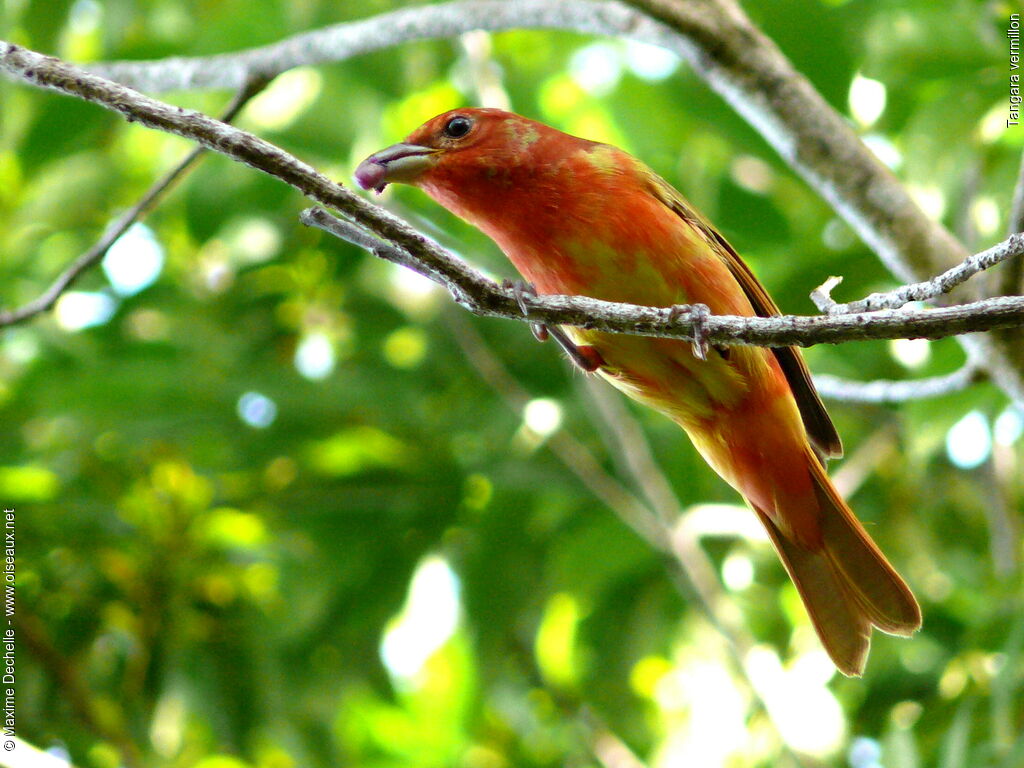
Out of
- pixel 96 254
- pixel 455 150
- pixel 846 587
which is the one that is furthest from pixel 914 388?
pixel 96 254

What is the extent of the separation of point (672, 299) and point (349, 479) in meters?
2.28

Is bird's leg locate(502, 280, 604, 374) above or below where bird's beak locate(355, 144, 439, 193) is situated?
below

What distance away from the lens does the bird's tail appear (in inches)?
120

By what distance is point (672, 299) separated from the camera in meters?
2.80

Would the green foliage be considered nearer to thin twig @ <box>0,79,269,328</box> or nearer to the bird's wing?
the bird's wing

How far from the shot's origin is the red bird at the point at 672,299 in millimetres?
2807

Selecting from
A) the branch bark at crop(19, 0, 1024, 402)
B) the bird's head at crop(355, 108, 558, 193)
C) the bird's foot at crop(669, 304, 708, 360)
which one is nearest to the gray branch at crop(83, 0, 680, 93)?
the branch bark at crop(19, 0, 1024, 402)

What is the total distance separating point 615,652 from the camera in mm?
4488

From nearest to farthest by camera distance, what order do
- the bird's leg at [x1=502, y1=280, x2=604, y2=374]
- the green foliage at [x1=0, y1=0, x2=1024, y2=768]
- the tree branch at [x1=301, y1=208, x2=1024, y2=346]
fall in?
the tree branch at [x1=301, y1=208, x2=1024, y2=346] < the bird's leg at [x1=502, y1=280, x2=604, y2=374] < the green foliage at [x1=0, y1=0, x2=1024, y2=768]

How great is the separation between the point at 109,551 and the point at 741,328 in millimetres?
3352

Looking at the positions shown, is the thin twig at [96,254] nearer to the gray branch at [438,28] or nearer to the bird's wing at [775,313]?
the gray branch at [438,28]

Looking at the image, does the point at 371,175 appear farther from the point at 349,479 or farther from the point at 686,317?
the point at 349,479

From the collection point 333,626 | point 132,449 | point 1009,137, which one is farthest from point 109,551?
point 1009,137

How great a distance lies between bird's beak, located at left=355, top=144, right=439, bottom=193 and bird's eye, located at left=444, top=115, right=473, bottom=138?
0.31 feet
